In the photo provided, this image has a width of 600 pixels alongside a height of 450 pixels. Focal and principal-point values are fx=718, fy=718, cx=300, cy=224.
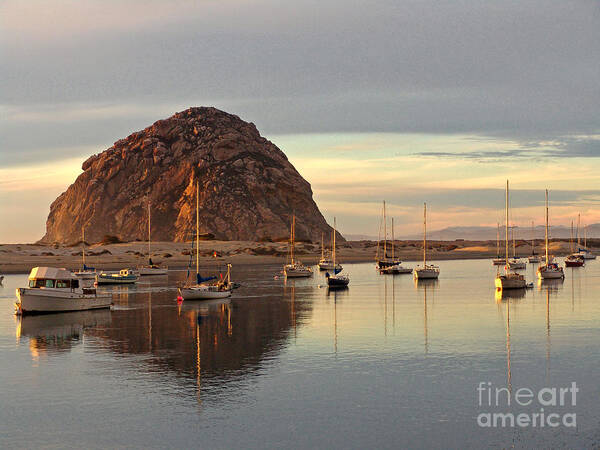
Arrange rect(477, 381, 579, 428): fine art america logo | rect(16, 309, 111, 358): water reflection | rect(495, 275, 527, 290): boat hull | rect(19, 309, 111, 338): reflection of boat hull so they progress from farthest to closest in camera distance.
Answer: rect(495, 275, 527, 290): boat hull, rect(19, 309, 111, 338): reflection of boat hull, rect(16, 309, 111, 358): water reflection, rect(477, 381, 579, 428): fine art america logo

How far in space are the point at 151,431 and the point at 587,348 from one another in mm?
21455

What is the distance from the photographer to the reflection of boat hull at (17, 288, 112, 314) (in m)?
47.7

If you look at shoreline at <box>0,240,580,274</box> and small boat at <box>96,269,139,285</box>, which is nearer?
small boat at <box>96,269,139,285</box>

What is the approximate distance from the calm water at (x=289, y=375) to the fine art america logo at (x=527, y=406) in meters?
0.21

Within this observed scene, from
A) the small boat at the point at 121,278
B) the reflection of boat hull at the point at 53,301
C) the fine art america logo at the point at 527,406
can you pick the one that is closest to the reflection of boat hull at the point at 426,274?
the small boat at the point at 121,278

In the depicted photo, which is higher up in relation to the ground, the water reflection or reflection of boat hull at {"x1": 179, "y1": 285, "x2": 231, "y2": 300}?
reflection of boat hull at {"x1": 179, "y1": 285, "x2": 231, "y2": 300}

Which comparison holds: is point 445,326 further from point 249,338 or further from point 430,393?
point 430,393

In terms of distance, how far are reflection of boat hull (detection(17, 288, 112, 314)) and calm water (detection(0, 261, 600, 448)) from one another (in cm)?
96

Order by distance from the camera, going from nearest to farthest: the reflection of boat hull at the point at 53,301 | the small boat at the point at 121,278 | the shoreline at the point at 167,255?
1. the reflection of boat hull at the point at 53,301
2. the small boat at the point at 121,278
3. the shoreline at the point at 167,255

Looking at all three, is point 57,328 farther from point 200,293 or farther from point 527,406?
point 527,406

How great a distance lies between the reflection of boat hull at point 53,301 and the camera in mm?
47719

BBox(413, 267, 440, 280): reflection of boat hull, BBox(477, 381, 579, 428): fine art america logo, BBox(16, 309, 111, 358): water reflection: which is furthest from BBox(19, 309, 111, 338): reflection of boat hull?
BBox(413, 267, 440, 280): reflection of boat hull

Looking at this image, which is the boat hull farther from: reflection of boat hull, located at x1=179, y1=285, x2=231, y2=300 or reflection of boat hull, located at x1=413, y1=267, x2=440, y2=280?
reflection of boat hull, located at x1=179, y1=285, x2=231, y2=300

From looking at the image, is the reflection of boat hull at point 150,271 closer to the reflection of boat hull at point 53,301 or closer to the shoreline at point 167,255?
the shoreline at point 167,255
